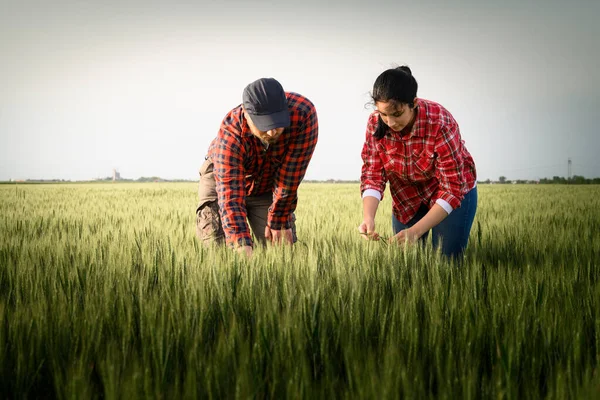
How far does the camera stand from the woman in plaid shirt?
7.38 ft

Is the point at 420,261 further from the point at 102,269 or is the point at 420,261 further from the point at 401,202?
the point at 102,269

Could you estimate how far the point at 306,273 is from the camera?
1.87 meters

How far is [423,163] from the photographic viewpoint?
2.64 m

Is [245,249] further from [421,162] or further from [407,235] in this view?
[421,162]

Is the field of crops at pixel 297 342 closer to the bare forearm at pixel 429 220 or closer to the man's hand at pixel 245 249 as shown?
the man's hand at pixel 245 249

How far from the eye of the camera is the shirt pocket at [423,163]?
8.52ft

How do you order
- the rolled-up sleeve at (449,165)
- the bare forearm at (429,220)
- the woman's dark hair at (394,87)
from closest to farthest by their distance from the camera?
the woman's dark hair at (394,87)
the bare forearm at (429,220)
the rolled-up sleeve at (449,165)

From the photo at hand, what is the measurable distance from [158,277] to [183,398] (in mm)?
1155

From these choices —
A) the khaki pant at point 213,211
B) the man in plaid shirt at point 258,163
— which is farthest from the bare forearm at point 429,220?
the khaki pant at point 213,211

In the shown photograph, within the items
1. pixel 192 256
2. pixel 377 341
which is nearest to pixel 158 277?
pixel 192 256

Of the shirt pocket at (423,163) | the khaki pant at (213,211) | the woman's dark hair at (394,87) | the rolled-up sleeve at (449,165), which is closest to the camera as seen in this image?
the woman's dark hair at (394,87)

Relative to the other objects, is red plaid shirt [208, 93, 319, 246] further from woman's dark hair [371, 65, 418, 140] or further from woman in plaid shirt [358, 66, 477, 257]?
woman's dark hair [371, 65, 418, 140]

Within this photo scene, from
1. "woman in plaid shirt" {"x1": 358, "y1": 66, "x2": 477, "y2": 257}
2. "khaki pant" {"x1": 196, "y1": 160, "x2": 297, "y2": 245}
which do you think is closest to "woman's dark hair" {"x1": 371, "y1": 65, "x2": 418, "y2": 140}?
"woman in plaid shirt" {"x1": 358, "y1": 66, "x2": 477, "y2": 257}

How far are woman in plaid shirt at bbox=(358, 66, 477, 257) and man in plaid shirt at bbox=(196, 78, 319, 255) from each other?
47cm
